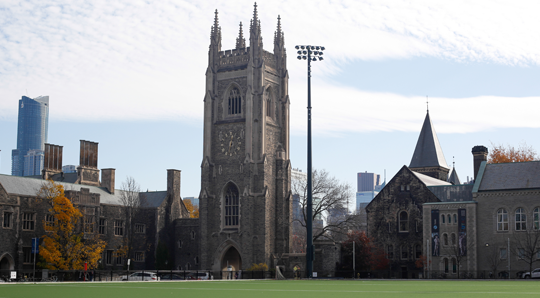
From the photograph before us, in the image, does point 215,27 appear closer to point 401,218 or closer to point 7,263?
point 401,218

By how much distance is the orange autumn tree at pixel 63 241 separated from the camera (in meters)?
65.4

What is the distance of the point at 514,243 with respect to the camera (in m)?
65.9

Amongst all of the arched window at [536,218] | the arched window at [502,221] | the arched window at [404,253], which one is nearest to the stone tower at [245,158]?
the arched window at [404,253]

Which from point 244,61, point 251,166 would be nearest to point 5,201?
point 251,166

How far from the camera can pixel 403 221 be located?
7644 centimetres

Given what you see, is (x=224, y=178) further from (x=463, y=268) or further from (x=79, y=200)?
(x=463, y=268)

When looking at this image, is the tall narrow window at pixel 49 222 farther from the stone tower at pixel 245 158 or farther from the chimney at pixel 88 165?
the stone tower at pixel 245 158

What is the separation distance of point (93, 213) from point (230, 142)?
60.1 ft

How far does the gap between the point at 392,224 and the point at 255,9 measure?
30382 millimetres

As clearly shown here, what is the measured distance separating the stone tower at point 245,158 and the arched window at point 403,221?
44.0 ft

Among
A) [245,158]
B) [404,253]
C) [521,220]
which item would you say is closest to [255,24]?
[245,158]

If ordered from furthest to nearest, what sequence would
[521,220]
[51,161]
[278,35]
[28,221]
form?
[278,35] → [51,161] → [28,221] → [521,220]

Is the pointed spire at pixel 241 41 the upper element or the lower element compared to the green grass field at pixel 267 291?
upper

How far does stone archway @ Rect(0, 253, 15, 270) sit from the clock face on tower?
1086 inches
